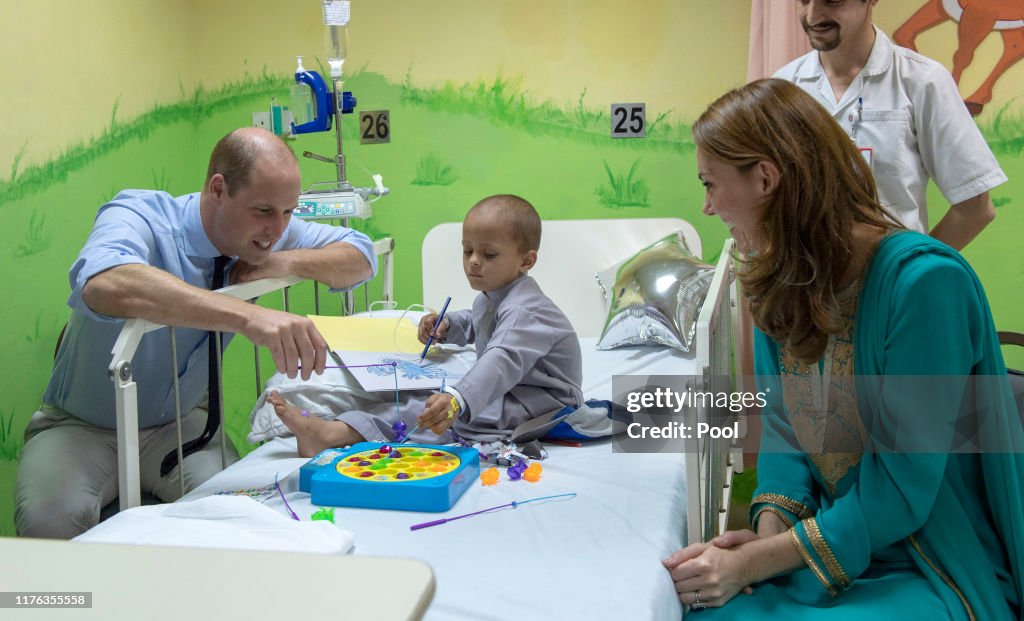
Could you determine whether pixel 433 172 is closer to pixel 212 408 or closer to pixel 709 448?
pixel 212 408

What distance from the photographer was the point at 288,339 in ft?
5.24

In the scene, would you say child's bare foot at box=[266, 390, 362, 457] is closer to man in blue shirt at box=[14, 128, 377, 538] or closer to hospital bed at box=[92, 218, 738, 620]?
hospital bed at box=[92, 218, 738, 620]

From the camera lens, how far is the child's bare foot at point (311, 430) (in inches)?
74.9

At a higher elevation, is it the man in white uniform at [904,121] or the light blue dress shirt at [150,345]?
the man in white uniform at [904,121]

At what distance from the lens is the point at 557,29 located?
347 cm

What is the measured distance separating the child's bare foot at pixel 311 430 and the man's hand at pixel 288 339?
11.6 inches

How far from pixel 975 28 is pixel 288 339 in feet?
8.59

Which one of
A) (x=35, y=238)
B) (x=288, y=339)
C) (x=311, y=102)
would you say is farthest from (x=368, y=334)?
(x=35, y=238)

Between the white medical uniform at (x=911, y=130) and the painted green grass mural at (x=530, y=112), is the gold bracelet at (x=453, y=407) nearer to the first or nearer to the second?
the white medical uniform at (x=911, y=130)

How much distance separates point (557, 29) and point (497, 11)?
25 centimetres

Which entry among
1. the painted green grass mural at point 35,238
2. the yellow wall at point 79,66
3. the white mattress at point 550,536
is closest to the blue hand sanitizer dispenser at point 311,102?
the yellow wall at point 79,66

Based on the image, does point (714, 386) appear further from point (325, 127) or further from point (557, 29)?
point (557, 29)

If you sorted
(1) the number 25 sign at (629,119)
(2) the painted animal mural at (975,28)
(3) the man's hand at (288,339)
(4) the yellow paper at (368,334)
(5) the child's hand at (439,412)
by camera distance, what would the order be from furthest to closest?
(1) the number 25 sign at (629,119), (2) the painted animal mural at (975,28), (4) the yellow paper at (368,334), (5) the child's hand at (439,412), (3) the man's hand at (288,339)

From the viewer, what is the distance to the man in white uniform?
2.16m
